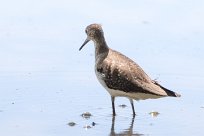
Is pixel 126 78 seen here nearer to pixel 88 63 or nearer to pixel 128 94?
pixel 128 94

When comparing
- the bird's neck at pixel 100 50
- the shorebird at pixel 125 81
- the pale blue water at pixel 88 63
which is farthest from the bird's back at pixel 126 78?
the pale blue water at pixel 88 63

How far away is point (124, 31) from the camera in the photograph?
15461mm

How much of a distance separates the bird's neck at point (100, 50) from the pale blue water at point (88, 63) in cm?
62

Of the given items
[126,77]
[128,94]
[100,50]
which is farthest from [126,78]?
[100,50]

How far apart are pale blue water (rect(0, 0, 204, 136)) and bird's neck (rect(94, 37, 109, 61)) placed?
2.03 ft

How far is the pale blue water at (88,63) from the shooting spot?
36.3 ft

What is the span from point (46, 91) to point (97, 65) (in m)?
0.98

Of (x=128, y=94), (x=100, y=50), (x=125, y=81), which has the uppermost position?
(x=100, y=50)

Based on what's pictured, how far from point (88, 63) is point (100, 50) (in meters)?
1.51

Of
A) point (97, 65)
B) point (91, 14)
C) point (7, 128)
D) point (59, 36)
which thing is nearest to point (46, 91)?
point (97, 65)

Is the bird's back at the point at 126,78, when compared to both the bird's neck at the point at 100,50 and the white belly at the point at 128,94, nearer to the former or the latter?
the white belly at the point at 128,94

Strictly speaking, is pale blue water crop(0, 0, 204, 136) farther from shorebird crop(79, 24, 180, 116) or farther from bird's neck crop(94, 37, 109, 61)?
bird's neck crop(94, 37, 109, 61)

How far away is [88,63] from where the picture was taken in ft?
44.9

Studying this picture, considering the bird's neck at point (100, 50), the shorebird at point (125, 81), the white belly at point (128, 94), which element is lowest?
the white belly at point (128, 94)
